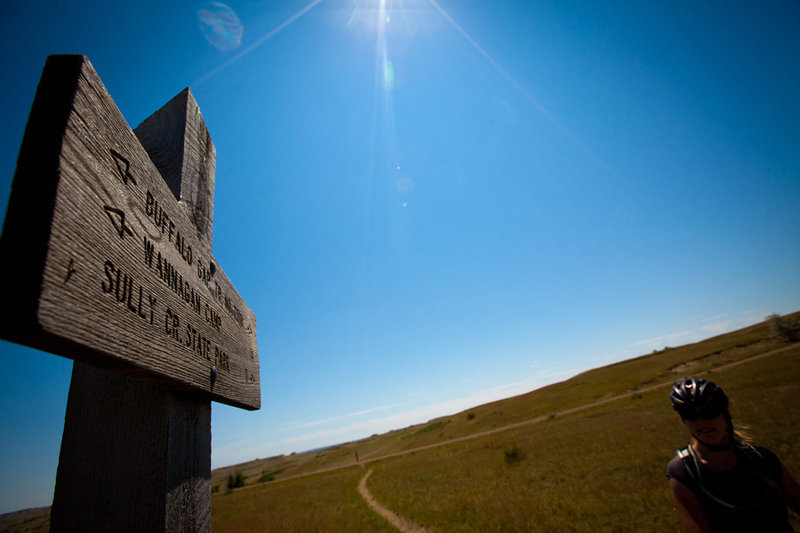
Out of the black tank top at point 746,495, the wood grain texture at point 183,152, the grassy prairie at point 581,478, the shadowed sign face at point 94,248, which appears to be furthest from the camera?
the grassy prairie at point 581,478

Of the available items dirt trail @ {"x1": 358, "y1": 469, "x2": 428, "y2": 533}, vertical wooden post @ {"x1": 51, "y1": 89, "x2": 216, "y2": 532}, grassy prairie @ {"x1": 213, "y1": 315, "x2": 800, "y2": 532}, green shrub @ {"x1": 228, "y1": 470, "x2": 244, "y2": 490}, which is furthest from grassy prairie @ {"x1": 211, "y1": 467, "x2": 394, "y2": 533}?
green shrub @ {"x1": 228, "y1": 470, "x2": 244, "y2": 490}

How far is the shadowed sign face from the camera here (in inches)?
25.4

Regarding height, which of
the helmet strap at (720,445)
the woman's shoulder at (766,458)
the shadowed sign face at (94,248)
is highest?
the shadowed sign face at (94,248)

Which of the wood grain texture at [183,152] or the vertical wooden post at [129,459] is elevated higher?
the wood grain texture at [183,152]

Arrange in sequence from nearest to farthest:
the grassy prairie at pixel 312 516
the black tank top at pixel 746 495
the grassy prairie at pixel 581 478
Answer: the black tank top at pixel 746 495 < the grassy prairie at pixel 581 478 < the grassy prairie at pixel 312 516

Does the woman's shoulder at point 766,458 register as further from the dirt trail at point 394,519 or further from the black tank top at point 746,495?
the dirt trail at point 394,519

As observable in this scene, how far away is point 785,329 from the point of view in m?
48.3

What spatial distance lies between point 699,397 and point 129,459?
170 inches

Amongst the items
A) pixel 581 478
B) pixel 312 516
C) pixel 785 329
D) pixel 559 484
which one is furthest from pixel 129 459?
pixel 785 329

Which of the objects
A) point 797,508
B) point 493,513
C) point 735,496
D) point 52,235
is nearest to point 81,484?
point 52,235

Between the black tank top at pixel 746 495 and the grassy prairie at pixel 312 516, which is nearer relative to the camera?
the black tank top at pixel 746 495

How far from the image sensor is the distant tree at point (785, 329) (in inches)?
1852

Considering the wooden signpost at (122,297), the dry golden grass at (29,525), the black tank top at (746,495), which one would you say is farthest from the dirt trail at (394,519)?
the wooden signpost at (122,297)

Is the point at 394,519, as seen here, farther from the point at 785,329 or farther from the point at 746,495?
the point at 785,329
